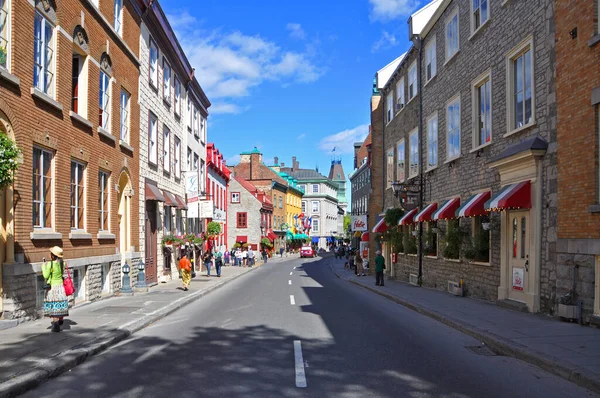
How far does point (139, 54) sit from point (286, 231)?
6522 cm

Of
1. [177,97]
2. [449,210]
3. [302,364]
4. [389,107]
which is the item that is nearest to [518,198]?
[449,210]

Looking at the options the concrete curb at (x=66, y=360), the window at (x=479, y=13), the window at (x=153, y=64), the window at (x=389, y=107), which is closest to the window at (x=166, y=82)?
the window at (x=153, y=64)

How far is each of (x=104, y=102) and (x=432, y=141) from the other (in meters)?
11.9

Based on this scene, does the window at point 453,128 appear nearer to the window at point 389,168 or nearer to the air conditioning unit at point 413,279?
the air conditioning unit at point 413,279

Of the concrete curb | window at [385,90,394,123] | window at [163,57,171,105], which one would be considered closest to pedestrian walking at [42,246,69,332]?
the concrete curb

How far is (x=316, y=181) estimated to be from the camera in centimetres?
11025

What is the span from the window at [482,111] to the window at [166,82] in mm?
14109

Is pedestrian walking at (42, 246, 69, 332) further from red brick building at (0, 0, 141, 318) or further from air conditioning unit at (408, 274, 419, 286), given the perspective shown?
air conditioning unit at (408, 274, 419, 286)

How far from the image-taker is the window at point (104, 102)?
55.1ft

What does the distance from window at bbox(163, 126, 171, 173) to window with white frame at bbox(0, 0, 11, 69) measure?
14616 millimetres

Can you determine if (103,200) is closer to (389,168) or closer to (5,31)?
(5,31)

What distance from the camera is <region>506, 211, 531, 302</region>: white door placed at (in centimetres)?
1341

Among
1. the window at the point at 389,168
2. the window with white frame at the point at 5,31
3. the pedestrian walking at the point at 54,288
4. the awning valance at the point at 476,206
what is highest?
the window with white frame at the point at 5,31

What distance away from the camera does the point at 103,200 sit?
17266mm
